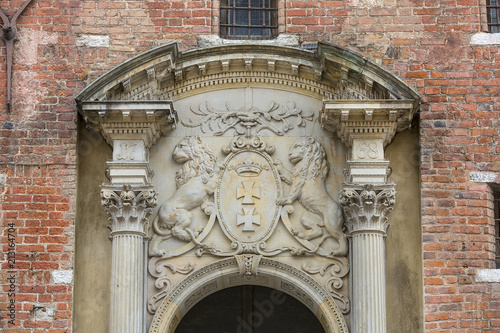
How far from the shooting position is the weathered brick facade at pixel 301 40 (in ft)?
41.8

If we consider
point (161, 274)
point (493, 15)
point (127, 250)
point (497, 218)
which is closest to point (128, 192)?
point (127, 250)

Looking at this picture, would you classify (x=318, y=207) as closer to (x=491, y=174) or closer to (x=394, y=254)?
(x=394, y=254)

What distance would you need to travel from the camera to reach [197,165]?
13.3 meters

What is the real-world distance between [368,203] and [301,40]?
2.26 meters

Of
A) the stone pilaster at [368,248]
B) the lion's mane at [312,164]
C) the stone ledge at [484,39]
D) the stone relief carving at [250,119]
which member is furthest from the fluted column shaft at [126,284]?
the stone ledge at [484,39]

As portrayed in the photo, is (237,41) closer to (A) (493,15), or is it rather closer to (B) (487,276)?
(A) (493,15)

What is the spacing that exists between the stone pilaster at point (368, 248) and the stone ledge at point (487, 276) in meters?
1.10

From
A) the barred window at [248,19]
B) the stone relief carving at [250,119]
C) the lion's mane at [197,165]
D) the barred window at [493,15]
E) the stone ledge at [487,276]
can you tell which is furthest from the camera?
the barred window at [248,19]

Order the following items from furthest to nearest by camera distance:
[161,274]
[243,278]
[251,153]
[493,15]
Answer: [493,15] < [251,153] < [243,278] < [161,274]

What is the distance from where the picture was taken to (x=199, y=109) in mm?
13539

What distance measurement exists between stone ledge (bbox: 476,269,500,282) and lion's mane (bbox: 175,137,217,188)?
10.9 ft

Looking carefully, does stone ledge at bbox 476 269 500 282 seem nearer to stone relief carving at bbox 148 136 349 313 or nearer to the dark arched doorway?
stone relief carving at bbox 148 136 349 313

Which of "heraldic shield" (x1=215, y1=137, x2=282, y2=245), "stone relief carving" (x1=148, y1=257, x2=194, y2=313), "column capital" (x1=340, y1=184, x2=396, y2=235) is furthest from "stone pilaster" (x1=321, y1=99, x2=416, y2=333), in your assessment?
"stone relief carving" (x1=148, y1=257, x2=194, y2=313)

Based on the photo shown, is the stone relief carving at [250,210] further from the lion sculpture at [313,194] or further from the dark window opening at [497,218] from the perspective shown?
the dark window opening at [497,218]
